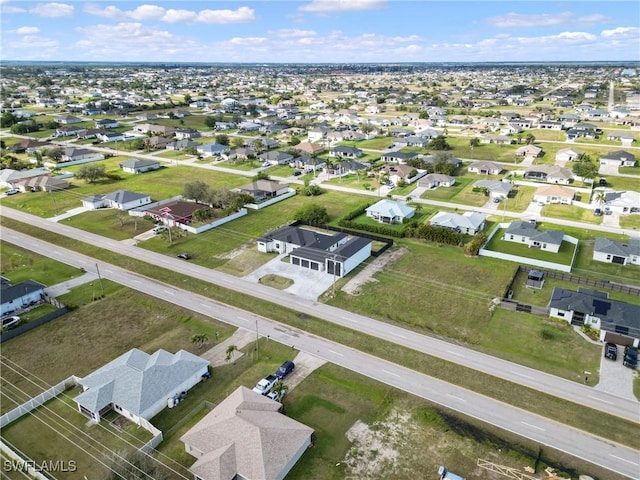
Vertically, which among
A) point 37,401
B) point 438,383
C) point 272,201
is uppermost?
point 272,201

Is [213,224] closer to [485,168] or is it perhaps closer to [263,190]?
[263,190]

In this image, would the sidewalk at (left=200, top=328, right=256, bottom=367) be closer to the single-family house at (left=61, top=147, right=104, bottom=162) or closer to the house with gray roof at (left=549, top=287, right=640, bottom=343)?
the house with gray roof at (left=549, top=287, right=640, bottom=343)

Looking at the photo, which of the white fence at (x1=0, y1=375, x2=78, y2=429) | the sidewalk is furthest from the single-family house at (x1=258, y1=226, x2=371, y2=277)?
the white fence at (x1=0, y1=375, x2=78, y2=429)

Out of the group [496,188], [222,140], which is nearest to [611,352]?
[496,188]

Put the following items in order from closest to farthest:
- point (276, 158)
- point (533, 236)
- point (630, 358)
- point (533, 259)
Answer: point (630, 358) → point (533, 259) → point (533, 236) → point (276, 158)

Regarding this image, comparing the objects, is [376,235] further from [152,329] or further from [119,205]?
[119,205]

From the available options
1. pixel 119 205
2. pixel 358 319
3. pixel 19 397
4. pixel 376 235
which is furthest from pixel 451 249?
pixel 119 205
